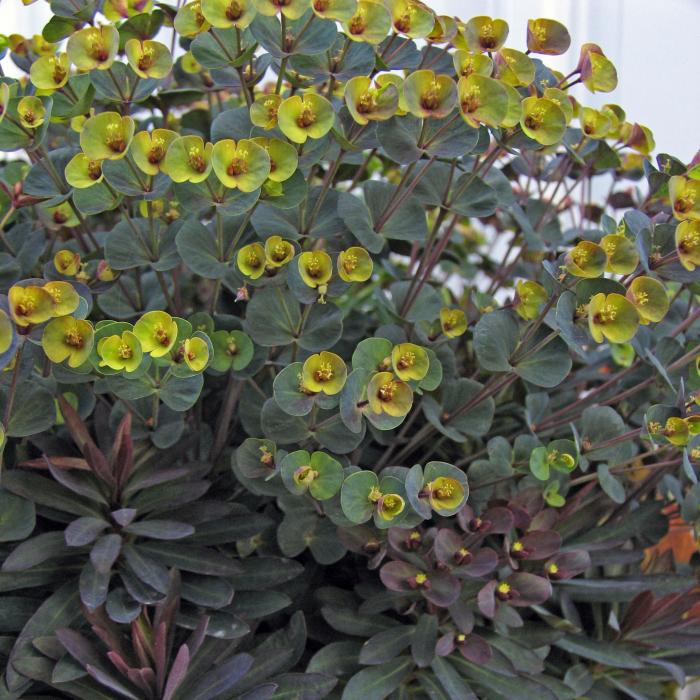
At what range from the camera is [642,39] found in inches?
96.7

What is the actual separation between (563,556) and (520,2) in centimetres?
206

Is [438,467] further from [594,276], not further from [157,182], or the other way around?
[157,182]

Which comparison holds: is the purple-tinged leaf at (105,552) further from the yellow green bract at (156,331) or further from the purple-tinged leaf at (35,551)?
the yellow green bract at (156,331)

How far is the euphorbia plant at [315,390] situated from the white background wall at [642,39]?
1633 millimetres

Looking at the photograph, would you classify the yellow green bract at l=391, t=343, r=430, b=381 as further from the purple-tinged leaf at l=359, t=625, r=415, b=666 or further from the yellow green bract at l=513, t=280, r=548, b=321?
the purple-tinged leaf at l=359, t=625, r=415, b=666

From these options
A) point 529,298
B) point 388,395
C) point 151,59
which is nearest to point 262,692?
point 388,395

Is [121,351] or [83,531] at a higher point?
[121,351]

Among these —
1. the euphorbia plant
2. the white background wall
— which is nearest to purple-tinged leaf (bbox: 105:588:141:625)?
the euphorbia plant

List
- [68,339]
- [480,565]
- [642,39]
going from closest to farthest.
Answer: [68,339] < [480,565] < [642,39]

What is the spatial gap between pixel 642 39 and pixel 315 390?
7.41 ft

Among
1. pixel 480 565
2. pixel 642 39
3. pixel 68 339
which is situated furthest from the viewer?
pixel 642 39

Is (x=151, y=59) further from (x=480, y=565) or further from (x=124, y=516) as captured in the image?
(x=480, y=565)

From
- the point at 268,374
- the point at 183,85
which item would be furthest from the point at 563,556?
the point at 183,85

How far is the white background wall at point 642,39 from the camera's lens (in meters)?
2.28
